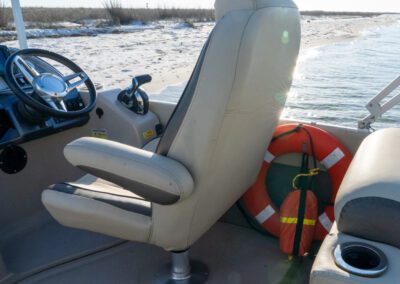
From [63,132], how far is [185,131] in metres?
1.25

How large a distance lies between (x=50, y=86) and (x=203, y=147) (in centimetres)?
103

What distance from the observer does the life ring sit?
1.75m

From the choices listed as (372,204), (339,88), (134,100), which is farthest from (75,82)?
(339,88)

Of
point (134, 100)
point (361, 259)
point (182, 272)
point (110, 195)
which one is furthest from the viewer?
point (134, 100)

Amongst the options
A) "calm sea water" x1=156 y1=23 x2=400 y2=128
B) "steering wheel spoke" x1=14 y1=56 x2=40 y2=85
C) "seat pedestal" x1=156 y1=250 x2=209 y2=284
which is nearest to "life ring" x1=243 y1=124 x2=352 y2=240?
"seat pedestal" x1=156 y1=250 x2=209 y2=284

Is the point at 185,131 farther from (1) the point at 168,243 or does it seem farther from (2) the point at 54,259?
(2) the point at 54,259

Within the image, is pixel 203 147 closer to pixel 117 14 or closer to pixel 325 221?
pixel 325 221

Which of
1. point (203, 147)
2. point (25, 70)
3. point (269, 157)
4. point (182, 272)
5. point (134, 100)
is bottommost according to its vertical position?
point (182, 272)

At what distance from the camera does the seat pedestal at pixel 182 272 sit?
1558 mm

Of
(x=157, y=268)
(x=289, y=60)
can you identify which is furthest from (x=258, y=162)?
(x=157, y=268)

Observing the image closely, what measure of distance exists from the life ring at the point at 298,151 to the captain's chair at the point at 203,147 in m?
0.44

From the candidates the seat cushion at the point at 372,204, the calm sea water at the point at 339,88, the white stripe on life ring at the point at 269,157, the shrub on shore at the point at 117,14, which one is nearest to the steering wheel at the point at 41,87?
the white stripe on life ring at the point at 269,157

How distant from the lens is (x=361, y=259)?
0.81m

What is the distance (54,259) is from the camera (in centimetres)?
179
